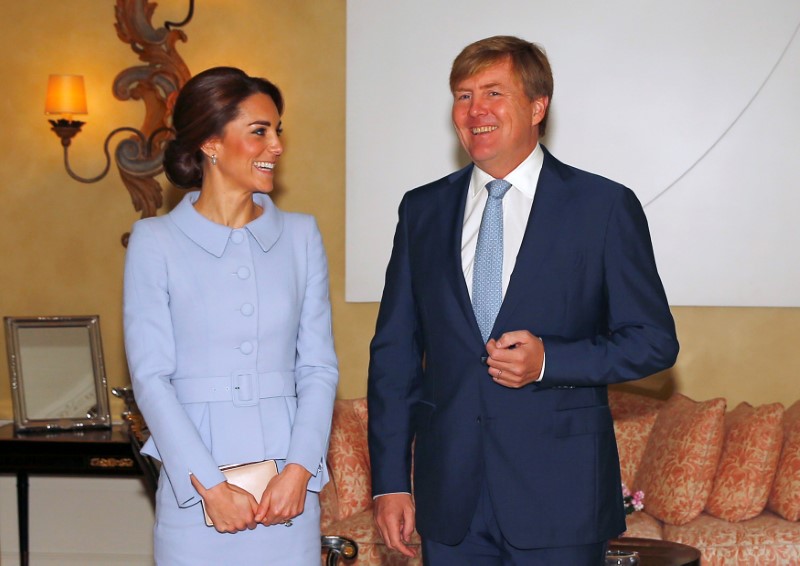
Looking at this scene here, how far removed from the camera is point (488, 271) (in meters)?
2.44

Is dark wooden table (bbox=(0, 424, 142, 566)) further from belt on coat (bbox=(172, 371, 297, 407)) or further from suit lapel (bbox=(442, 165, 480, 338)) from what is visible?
suit lapel (bbox=(442, 165, 480, 338))

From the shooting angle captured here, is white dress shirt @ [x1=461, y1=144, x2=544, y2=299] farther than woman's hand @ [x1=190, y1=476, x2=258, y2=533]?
Yes

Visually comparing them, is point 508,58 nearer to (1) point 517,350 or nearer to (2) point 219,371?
(1) point 517,350

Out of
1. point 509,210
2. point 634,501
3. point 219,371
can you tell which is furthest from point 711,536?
point 219,371

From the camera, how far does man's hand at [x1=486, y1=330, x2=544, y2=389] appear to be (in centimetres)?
226

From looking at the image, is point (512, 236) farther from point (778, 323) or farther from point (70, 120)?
point (70, 120)

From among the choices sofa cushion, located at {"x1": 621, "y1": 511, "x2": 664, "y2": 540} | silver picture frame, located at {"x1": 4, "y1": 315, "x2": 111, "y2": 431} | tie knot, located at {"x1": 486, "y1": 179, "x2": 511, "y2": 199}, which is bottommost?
sofa cushion, located at {"x1": 621, "y1": 511, "x2": 664, "y2": 540}

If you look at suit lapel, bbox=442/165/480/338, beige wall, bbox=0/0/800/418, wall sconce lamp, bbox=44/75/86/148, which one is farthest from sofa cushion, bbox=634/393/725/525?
wall sconce lamp, bbox=44/75/86/148

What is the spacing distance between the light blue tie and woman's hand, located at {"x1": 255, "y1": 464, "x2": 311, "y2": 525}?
51 cm

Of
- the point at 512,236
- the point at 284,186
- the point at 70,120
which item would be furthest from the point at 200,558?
the point at 70,120

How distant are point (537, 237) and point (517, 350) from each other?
11.5 inches

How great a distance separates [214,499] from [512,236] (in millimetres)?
873

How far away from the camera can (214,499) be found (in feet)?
7.55

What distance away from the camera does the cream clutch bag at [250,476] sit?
2.35 m
